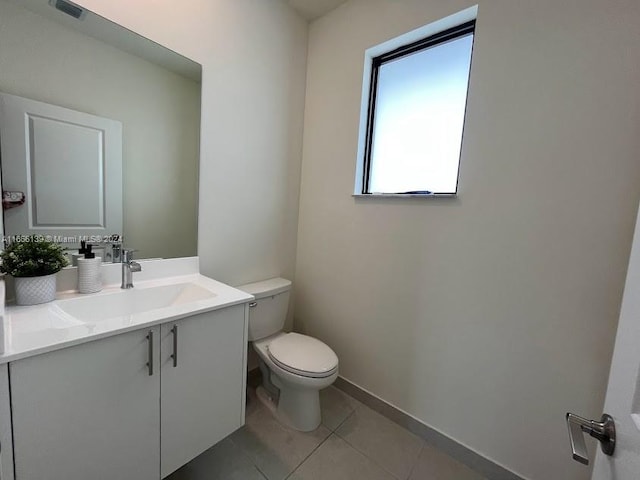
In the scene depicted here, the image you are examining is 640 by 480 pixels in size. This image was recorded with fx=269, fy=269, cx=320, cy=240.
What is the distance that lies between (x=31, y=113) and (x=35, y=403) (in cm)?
99

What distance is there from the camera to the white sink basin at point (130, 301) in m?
1.01

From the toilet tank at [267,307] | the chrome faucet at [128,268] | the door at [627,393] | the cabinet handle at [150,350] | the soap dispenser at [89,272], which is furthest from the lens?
the toilet tank at [267,307]

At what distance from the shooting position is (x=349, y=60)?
1646mm

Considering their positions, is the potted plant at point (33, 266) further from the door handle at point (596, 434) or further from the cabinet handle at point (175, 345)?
the door handle at point (596, 434)

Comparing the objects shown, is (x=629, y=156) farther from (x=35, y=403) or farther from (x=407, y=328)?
(x=35, y=403)

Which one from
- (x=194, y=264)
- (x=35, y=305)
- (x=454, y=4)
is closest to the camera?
(x=35, y=305)

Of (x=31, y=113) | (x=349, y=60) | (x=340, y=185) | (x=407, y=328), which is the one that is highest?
(x=349, y=60)

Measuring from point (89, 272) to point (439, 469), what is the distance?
1.82 metres

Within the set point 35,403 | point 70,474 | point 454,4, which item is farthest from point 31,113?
point 454,4

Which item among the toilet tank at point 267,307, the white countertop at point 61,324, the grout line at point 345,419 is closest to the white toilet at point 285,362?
the toilet tank at point 267,307

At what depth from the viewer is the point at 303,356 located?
148 cm

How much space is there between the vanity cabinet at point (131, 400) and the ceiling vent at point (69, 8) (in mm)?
1226

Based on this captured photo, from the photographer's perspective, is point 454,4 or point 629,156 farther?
point 454,4

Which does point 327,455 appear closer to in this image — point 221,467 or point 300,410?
point 300,410
